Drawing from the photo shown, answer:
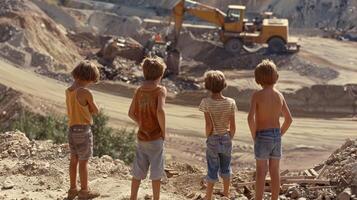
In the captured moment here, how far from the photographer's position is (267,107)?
672 centimetres

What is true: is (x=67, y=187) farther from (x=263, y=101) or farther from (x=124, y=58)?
A: (x=124, y=58)

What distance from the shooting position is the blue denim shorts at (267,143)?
673 cm

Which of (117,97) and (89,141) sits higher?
(89,141)

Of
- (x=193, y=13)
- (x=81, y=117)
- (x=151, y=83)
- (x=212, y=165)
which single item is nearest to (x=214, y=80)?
(x=151, y=83)

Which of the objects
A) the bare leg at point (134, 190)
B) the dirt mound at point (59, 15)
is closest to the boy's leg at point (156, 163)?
the bare leg at point (134, 190)

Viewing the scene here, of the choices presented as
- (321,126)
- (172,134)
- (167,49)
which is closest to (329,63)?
(167,49)

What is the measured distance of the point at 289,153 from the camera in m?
20.9

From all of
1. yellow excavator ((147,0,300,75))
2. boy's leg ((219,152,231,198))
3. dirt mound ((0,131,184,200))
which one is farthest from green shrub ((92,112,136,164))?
yellow excavator ((147,0,300,75))

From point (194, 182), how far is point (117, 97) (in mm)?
20344

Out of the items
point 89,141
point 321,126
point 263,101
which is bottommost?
point 321,126

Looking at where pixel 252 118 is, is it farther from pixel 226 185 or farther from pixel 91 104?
pixel 91 104

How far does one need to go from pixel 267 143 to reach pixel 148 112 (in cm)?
113

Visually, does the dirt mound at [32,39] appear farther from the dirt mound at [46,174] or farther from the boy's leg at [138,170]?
the boy's leg at [138,170]

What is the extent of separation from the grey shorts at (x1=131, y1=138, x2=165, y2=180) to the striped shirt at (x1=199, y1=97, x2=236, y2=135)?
53cm
